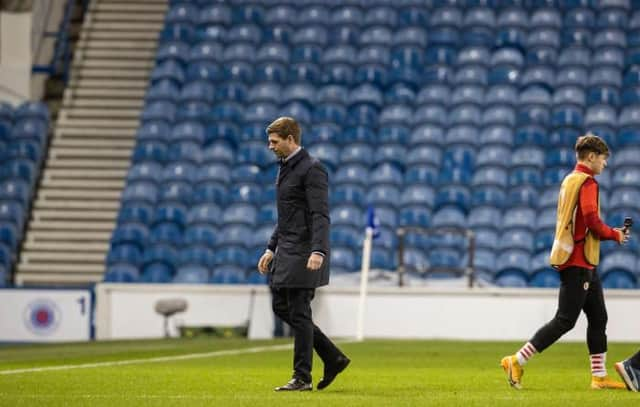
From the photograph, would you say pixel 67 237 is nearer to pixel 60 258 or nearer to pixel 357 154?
pixel 60 258

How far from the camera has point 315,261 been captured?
8.92 meters

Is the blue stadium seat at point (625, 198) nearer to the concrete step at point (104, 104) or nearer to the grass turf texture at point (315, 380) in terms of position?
the grass turf texture at point (315, 380)

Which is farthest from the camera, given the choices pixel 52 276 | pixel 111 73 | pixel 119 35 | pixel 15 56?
pixel 119 35

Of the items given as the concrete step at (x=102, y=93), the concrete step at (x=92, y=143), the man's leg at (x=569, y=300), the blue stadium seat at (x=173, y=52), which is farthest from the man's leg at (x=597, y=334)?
the concrete step at (x=102, y=93)

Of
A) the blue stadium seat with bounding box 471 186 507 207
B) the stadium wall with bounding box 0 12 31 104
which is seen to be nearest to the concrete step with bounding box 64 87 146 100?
the stadium wall with bounding box 0 12 31 104

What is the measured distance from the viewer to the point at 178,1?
28578 millimetres

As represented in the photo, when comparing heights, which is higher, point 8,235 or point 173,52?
point 173,52

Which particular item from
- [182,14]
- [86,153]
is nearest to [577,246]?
[86,153]

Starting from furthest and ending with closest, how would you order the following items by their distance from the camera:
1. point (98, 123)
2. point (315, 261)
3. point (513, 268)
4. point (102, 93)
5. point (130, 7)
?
point (130, 7), point (102, 93), point (98, 123), point (513, 268), point (315, 261)

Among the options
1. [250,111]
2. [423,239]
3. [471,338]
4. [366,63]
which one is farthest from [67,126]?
[471,338]

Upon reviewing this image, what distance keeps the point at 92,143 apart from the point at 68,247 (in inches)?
107

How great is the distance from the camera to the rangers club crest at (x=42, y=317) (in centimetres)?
2158

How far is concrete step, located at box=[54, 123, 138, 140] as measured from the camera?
87.1 ft

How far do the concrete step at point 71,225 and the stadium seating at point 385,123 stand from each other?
2.01 feet
